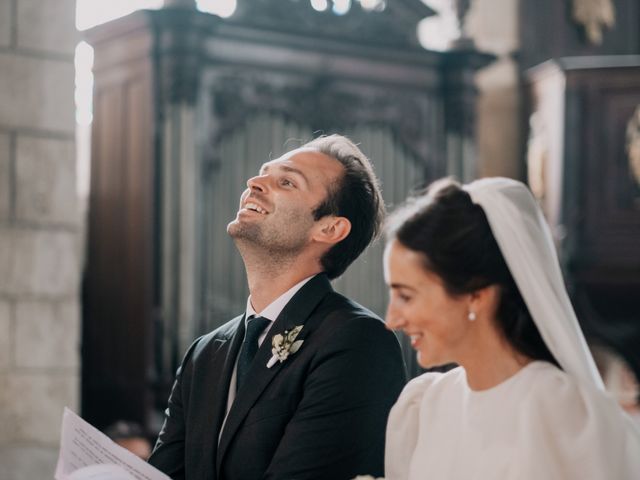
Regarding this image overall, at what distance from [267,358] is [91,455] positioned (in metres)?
0.50

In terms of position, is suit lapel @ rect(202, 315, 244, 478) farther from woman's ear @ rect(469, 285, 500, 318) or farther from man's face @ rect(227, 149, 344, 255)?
woman's ear @ rect(469, 285, 500, 318)

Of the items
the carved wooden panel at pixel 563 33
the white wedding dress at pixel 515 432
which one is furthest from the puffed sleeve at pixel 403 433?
the carved wooden panel at pixel 563 33

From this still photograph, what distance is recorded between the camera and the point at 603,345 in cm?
893

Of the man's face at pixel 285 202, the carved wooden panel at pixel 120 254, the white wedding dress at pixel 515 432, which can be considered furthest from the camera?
the carved wooden panel at pixel 120 254

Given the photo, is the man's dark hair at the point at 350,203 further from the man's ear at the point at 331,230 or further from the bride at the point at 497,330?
the bride at the point at 497,330

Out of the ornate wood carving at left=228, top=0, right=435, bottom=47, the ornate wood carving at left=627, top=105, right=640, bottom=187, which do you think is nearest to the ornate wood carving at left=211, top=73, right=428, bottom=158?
the ornate wood carving at left=228, top=0, right=435, bottom=47

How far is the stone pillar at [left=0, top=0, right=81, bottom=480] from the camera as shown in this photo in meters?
4.64

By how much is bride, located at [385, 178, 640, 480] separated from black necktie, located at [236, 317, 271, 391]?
76 centimetres

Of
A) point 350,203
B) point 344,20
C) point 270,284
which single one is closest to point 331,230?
point 350,203

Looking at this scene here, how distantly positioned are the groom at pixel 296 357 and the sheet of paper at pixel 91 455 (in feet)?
0.81

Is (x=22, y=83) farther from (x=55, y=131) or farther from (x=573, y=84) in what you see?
(x=573, y=84)

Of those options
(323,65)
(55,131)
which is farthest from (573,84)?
(55,131)

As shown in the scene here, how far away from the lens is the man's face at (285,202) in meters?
2.95

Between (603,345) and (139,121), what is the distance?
13.9ft
